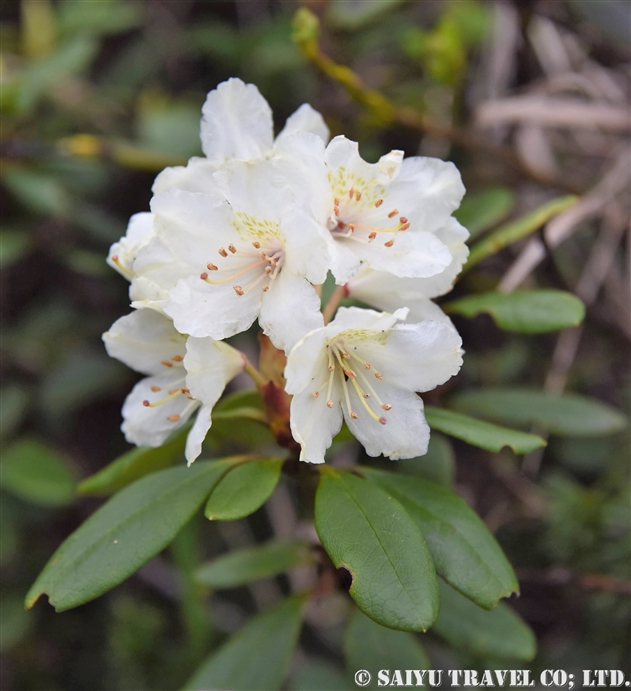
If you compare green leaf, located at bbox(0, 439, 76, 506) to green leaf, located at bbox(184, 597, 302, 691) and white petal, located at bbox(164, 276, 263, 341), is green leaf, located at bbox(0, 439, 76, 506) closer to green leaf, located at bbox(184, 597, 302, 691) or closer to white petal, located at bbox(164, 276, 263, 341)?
green leaf, located at bbox(184, 597, 302, 691)

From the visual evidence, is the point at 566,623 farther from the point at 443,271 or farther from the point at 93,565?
the point at 93,565

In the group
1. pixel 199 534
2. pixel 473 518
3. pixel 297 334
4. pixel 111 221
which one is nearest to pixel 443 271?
pixel 297 334

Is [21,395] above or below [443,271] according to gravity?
below

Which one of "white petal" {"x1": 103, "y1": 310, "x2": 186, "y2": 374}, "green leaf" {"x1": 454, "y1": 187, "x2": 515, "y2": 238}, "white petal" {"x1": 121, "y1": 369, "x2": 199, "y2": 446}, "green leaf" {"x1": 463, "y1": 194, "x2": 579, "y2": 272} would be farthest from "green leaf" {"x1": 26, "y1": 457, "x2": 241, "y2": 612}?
"green leaf" {"x1": 454, "y1": 187, "x2": 515, "y2": 238}

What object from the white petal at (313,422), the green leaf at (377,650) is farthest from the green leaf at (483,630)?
the white petal at (313,422)

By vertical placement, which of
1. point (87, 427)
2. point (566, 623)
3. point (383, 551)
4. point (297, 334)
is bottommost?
point (87, 427)

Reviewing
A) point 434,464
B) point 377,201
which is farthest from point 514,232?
point 434,464

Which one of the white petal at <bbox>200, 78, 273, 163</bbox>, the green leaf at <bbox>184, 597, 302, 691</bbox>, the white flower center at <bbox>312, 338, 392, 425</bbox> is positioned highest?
the white petal at <bbox>200, 78, 273, 163</bbox>
